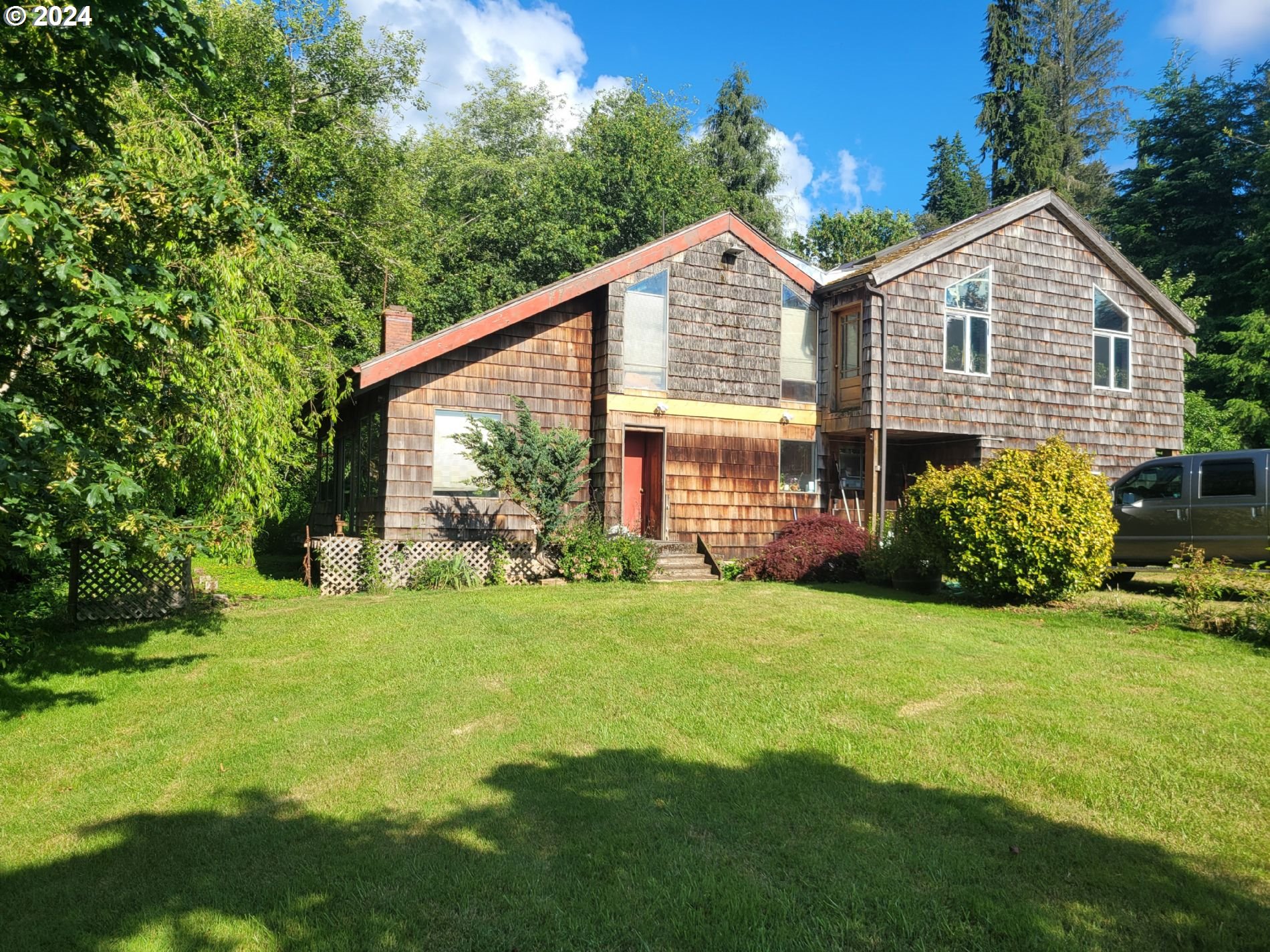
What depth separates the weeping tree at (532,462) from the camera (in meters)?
13.6

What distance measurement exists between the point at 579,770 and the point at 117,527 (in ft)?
15.6

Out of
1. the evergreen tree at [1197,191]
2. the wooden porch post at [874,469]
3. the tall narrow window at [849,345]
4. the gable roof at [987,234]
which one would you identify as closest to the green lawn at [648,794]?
the wooden porch post at [874,469]

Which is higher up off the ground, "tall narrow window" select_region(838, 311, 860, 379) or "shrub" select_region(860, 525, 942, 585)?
"tall narrow window" select_region(838, 311, 860, 379)

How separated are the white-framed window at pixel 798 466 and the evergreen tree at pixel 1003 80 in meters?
28.3

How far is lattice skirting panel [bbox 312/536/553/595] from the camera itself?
13672 mm

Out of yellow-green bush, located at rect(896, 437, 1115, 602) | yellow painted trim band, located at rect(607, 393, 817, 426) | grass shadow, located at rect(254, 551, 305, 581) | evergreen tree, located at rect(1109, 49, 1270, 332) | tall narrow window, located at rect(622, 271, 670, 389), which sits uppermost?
evergreen tree, located at rect(1109, 49, 1270, 332)

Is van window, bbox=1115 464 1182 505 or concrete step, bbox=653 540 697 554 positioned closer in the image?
van window, bbox=1115 464 1182 505

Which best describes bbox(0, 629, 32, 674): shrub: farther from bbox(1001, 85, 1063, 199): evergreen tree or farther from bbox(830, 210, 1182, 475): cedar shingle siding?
bbox(1001, 85, 1063, 199): evergreen tree

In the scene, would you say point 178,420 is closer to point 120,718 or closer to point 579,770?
point 120,718

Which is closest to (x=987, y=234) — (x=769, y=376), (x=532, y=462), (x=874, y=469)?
(x=769, y=376)

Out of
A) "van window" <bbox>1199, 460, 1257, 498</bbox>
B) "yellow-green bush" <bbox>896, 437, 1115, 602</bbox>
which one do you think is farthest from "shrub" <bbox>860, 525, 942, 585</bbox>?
"van window" <bbox>1199, 460, 1257, 498</bbox>

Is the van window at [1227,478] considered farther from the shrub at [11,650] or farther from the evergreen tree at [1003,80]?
the evergreen tree at [1003,80]

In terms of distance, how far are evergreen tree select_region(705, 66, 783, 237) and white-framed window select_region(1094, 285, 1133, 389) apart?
22961 mm

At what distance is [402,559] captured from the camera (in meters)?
14.1
